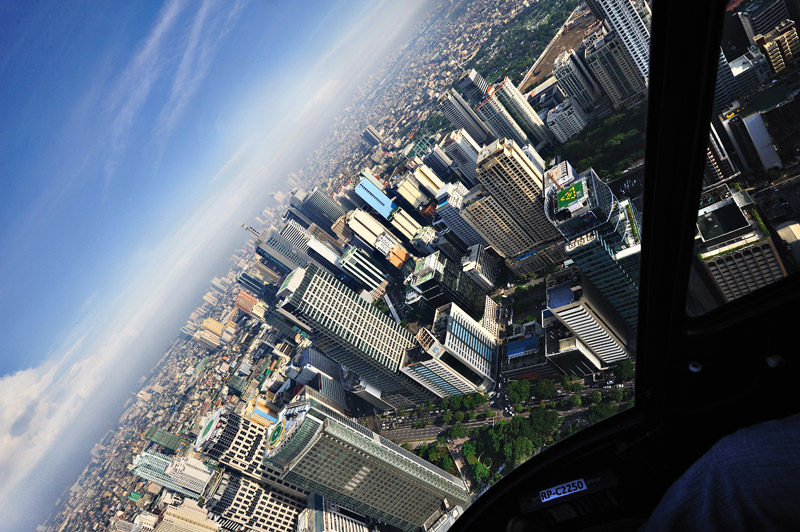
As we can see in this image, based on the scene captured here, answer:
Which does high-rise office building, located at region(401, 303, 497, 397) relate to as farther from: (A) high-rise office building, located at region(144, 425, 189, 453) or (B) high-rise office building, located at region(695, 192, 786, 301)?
(A) high-rise office building, located at region(144, 425, 189, 453)

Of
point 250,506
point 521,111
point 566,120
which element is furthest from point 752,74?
point 250,506

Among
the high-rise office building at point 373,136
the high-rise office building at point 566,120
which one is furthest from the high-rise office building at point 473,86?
the high-rise office building at point 373,136

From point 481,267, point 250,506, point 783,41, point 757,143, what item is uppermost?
point 783,41

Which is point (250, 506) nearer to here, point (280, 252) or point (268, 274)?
point (280, 252)

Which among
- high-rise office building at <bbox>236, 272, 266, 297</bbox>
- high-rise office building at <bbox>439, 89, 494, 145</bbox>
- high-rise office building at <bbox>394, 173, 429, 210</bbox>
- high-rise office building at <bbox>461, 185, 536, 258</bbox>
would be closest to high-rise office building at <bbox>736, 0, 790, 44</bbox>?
high-rise office building at <bbox>461, 185, 536, 258</bbox>

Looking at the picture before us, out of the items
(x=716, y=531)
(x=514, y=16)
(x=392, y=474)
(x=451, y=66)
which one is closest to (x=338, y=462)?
(x=392, y=474)

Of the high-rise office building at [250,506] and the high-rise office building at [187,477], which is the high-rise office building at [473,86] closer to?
the high-rise office building at [250,506]

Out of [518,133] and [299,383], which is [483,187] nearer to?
[518,133]
